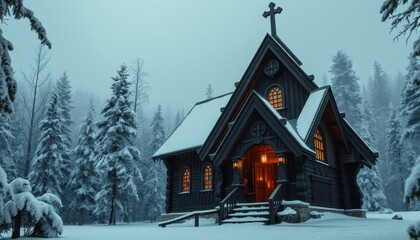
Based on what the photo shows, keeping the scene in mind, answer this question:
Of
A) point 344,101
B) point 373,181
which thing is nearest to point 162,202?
point 373,181

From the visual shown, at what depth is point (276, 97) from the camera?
21469mm

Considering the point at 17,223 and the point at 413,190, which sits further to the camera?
the point at 17,223

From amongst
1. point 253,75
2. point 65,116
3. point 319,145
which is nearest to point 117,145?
point 253,75

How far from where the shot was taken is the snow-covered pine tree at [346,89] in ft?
167

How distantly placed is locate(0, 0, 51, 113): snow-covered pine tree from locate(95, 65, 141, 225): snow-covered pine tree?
2024cm

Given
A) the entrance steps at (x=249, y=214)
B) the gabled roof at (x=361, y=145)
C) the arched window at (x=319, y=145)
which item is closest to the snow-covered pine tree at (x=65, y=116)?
the entrance steps at (x=249, y=214)

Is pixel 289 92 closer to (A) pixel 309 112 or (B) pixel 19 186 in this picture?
(A) pixel 309 112

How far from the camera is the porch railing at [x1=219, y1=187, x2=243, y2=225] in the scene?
16.9m

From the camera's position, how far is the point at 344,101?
172ft

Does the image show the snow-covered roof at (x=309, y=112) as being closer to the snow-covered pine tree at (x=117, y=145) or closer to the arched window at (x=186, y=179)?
the arched window at (x=186, y=179)

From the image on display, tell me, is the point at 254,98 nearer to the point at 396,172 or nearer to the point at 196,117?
the point at 196,117

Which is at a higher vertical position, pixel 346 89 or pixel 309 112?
pixel 346 89

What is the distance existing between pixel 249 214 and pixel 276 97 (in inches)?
Result: 302

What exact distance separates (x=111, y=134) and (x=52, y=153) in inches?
359
